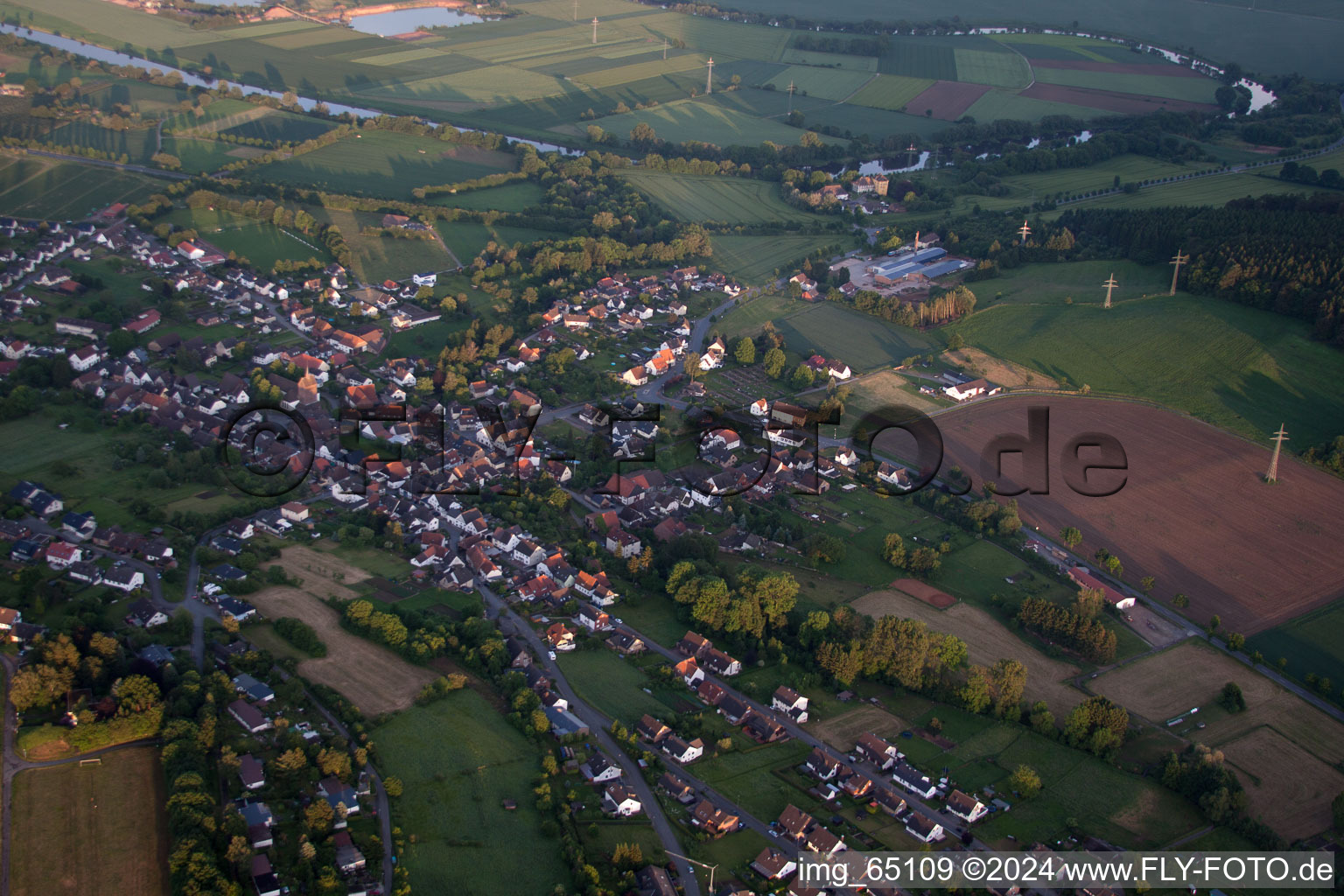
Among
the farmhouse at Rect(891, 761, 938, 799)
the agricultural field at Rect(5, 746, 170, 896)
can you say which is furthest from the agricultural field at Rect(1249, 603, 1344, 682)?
the agricultural field at Rect(5, 746, 170, 896)

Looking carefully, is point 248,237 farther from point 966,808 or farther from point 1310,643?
point 1310,643

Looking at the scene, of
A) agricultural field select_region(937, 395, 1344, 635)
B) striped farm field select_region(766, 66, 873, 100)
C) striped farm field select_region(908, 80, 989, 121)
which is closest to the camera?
agricultural field select_region(937, 395, 1344, 635)

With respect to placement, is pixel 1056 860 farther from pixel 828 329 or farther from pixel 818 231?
pixel 818 231

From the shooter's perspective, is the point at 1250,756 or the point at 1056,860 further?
the point at 1250,756

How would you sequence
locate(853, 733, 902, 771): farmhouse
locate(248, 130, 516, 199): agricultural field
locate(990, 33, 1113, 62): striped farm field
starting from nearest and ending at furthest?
locate(853, 733, 902, 771): farmhouse < locate(248, 130, 516, 199): agricultural field < locate(990, 33, 1113, 62): striped farm field

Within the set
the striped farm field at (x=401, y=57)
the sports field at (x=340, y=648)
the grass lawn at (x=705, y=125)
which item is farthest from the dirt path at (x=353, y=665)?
the striped farm field at (x=401, y=57)

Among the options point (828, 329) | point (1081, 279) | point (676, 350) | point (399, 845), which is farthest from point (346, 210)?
point (399, 845)

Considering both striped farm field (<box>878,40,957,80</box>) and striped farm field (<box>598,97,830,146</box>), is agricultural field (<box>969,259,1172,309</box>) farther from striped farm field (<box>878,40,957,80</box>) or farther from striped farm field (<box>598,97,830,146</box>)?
striped farm field (<box>878,40,957,80</box>)
